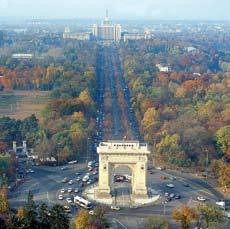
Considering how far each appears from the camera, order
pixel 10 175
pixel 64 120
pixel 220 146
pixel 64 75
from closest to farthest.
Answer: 1. pixel 10 175
2. pixel 220 146
3. pixel 64 120
4. pixel 64 75

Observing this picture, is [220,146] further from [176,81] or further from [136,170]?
[176,81]

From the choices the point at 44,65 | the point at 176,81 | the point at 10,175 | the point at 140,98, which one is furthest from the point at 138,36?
the point at 10,175

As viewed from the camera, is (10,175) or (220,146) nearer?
(10,175)

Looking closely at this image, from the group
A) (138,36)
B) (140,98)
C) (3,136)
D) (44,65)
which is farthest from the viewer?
(138,36)

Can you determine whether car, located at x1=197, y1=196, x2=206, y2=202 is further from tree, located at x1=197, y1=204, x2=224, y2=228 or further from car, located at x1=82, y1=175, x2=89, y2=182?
car, located at x1=82, y1=175, x2=89, y2=182

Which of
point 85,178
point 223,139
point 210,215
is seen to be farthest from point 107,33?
point 210,215

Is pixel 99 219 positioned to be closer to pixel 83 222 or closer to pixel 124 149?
pixel 83 222

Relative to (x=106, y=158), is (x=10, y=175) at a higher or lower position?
lower

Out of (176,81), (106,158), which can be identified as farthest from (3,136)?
(176,81)
